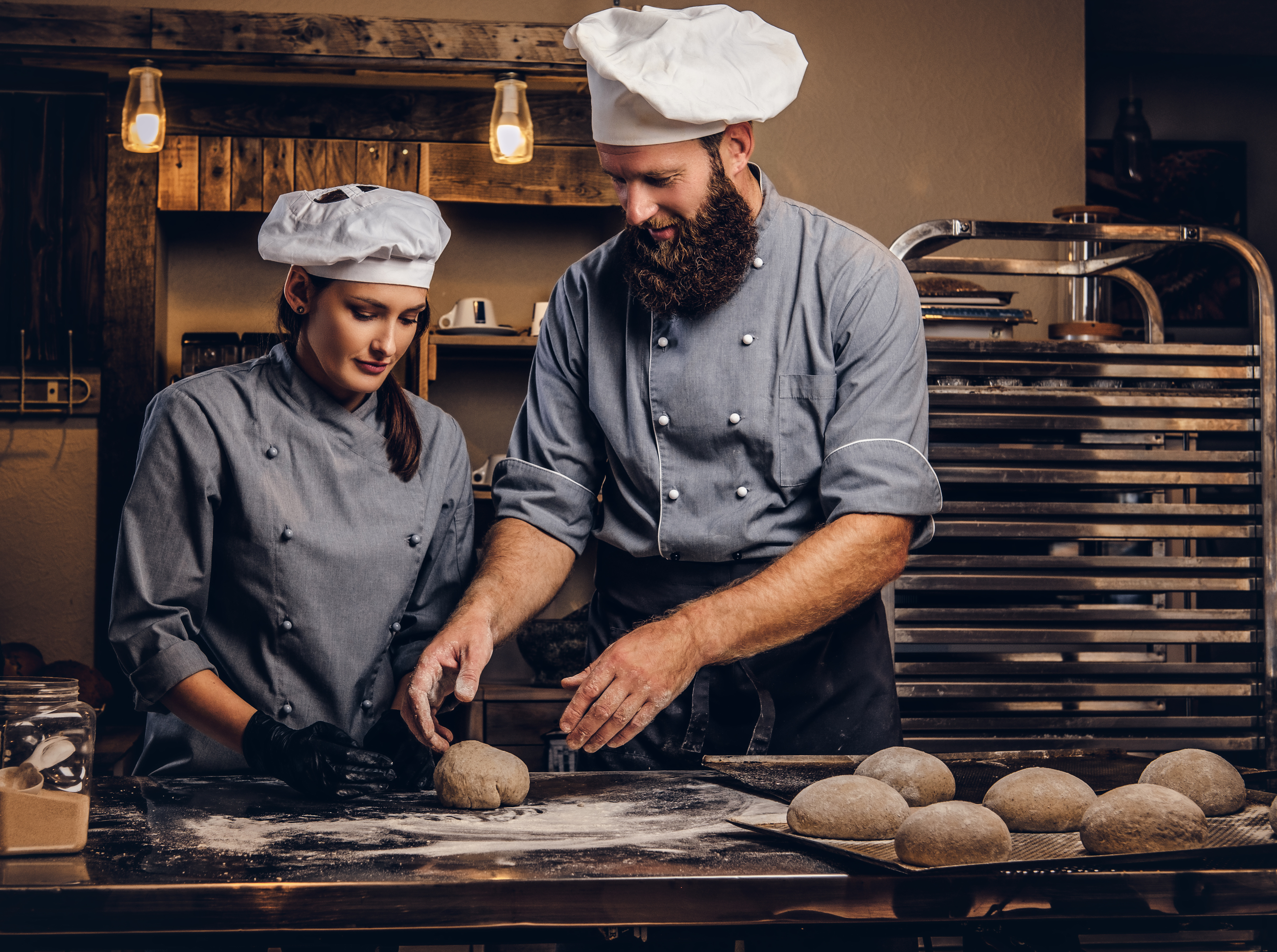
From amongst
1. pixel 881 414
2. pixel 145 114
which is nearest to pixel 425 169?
pixel 145 114

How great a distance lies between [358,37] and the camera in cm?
408

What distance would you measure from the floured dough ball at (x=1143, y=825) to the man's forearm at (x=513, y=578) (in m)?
0.82

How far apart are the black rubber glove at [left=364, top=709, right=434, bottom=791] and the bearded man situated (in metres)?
0.15

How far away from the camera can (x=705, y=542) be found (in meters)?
1.72

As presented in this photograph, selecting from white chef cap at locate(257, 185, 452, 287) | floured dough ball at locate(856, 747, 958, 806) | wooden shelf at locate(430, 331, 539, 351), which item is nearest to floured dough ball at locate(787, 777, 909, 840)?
floured dough ball at locate(856, 747, 958, 806)

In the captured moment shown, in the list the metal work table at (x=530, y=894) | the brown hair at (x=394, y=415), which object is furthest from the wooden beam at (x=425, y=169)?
the metal work table at (x=530, y=894)

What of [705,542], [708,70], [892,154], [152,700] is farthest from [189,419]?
[892,154]

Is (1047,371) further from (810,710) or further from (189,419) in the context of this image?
(189,419)

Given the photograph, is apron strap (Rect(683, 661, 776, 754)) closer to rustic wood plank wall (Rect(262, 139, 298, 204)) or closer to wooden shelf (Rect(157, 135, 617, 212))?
wooden shelf (Rect(157, 135, 617, 212))

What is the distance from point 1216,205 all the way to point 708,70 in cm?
442

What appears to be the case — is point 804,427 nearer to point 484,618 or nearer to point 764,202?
point 764,202

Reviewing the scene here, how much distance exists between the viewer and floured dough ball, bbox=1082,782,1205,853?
1051 millimetres

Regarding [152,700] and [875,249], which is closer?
[152,700]

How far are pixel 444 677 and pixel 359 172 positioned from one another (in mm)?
3222
